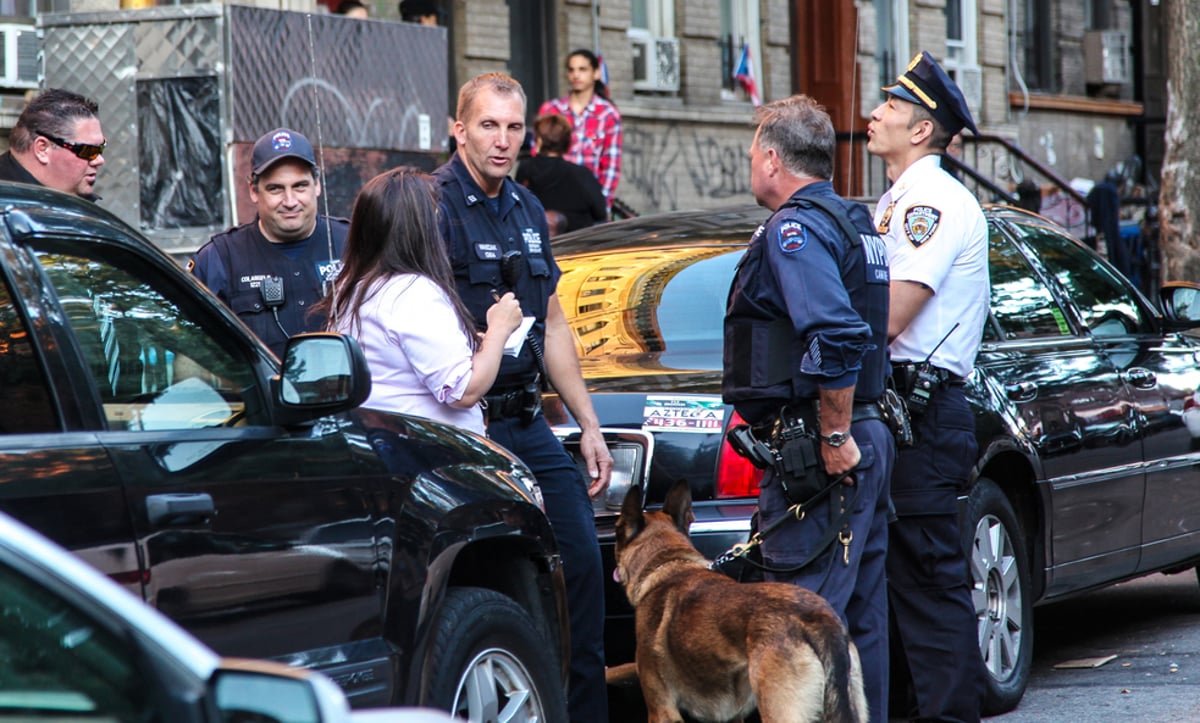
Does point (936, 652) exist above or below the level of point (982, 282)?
below

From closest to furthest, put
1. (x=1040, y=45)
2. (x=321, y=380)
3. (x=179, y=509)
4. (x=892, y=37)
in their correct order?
(x=179, y=509) → (x=321, y=380) → (x=892, y=37) → (x=1040, y=45)

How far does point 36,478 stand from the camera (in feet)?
9.46

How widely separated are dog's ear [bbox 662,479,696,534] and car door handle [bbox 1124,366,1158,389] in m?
2.66

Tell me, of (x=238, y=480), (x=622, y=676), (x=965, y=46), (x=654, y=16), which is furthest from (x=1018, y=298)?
(x=965, y=46)

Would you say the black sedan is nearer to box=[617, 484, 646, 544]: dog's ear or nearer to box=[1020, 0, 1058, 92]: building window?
box=[617, 484, 646, 544]: dog's ear

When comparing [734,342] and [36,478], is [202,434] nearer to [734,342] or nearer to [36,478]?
[36,478]

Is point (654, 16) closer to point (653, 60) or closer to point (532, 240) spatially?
point (653, 60)

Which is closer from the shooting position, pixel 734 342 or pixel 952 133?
pixel 734 342

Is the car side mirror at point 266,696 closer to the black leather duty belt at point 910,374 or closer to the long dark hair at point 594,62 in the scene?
the black leather duty belt at point 910,374

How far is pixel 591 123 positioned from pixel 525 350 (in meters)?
7.67

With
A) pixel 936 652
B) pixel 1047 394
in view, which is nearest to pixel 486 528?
pixel 936 652

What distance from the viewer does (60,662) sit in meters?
2.00

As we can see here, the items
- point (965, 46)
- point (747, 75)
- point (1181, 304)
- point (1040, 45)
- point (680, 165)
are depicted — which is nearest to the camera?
point (1181, 304)

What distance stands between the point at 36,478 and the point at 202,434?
0.54 m
